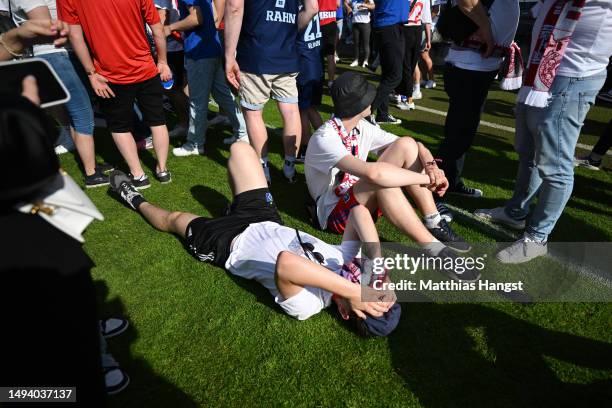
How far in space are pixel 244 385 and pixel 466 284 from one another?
5.60ft

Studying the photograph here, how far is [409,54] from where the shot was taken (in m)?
6.94

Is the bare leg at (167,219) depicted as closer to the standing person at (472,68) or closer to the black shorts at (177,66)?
the standing person at (472,68)

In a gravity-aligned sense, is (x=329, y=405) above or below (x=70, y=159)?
above

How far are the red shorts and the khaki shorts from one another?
151 cm

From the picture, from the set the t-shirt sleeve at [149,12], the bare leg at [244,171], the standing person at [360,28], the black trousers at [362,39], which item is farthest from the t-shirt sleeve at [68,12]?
the black trousers at [362,39]

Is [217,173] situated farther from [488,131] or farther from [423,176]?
[488,131]

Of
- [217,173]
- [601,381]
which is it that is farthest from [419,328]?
[217,173]

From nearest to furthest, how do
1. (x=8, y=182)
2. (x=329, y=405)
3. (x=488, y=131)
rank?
(x=8, y=182) < (x=329, y=405) < (x=488, y=131)

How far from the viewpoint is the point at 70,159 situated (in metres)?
5.12

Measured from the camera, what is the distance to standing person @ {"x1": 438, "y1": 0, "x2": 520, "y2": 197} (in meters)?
3.41

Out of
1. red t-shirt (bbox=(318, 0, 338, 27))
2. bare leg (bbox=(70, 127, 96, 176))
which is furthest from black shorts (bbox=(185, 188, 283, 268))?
red t-shirt (bbox=(318, 0, 338, 27))

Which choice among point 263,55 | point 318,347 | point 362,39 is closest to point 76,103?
point 263,55

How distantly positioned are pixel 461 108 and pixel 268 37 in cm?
193

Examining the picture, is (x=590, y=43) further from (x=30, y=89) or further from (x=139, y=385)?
(x=139, y=385)
